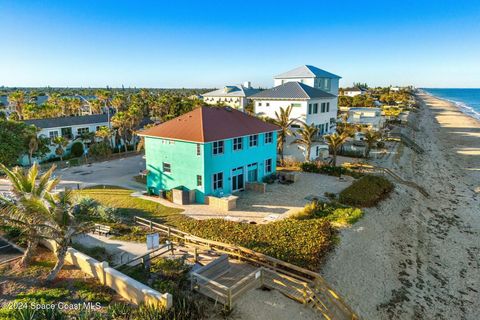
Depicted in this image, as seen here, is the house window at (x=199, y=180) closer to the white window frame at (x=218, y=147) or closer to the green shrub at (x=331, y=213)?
the white window frame at (x=218, y=147)

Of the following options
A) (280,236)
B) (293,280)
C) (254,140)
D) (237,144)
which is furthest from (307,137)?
(293,280)

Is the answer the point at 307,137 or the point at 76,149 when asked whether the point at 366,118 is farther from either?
the point at 76,149

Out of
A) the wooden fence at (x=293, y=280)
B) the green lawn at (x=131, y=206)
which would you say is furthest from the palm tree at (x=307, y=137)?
the wooden fence at (x=293, y=280)

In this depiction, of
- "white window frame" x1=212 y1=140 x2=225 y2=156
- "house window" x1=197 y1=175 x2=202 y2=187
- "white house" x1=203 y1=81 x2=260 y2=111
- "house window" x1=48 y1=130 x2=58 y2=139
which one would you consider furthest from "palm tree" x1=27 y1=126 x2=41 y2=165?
"white house" x1=203 y1=81 x2=260 y2=111

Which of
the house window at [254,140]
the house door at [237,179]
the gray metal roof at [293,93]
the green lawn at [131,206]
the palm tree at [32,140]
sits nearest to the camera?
the green lawn at [131,206]

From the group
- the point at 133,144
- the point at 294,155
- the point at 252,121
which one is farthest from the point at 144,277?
the point at 133,144

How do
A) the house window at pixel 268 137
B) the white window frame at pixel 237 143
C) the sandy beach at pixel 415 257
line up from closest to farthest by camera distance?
the sandy beach at pixel 415 257 < the white window frame at pixel 237 143 < the house window at pixel 268 137
